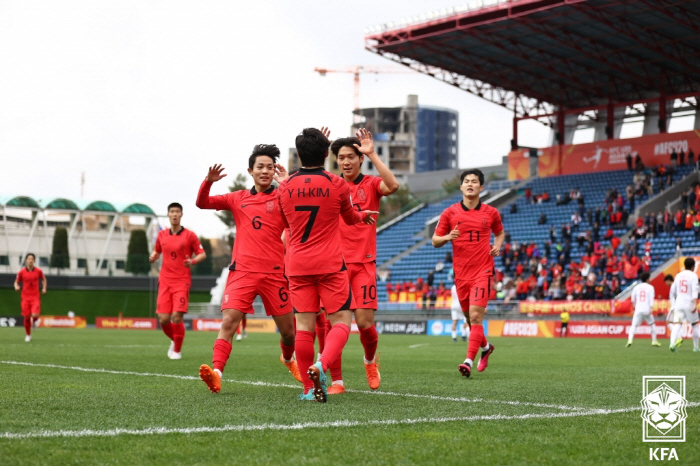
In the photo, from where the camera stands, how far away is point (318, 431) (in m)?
5.83

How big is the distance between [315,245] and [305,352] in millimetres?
949

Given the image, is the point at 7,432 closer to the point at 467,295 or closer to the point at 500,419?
the point at 500,419

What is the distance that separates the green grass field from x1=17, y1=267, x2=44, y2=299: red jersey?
41.8 feet

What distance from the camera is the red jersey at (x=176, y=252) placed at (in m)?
15.1

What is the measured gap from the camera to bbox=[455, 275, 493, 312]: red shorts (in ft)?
36.7

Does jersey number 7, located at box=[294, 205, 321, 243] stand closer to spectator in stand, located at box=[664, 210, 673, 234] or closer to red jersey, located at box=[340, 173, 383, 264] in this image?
red jersey, located at box=[340, 173, 383, 264]

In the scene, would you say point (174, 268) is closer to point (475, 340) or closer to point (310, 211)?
point (475, 340)

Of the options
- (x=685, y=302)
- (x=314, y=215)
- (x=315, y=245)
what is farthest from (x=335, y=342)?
(x=685, y=302)

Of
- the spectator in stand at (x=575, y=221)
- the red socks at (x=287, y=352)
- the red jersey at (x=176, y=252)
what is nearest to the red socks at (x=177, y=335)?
the red jersey at (x=176, y=252)

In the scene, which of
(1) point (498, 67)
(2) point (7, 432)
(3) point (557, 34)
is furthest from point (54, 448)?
(1) point (498, 67)

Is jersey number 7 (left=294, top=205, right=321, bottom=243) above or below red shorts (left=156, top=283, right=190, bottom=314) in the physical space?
above

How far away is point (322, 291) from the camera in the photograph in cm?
788

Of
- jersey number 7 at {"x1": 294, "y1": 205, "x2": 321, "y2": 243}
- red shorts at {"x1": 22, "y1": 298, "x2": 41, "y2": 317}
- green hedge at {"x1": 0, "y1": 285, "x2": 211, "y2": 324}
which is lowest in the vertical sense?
green hedge at {"x1": 0, "y1": 285, "x2": 211, "y2": 324}

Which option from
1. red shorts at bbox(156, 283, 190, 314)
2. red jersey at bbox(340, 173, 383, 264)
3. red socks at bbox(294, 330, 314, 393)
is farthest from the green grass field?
red shorts at bbox(156, 283, 190, 314)
